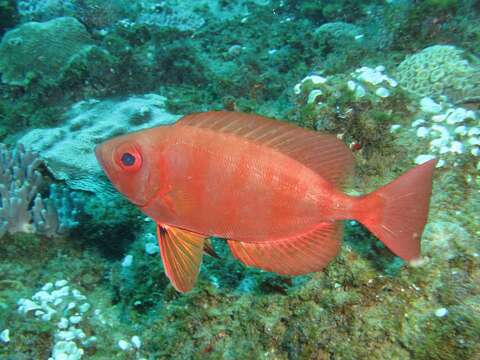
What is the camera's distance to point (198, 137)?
6.86 feet

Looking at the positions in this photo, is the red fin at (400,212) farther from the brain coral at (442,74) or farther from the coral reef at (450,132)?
the brain coral at (442,74)

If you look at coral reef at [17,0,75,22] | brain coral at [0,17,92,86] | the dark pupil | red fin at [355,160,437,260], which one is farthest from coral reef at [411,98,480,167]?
coral reef at [17,0,75,22]

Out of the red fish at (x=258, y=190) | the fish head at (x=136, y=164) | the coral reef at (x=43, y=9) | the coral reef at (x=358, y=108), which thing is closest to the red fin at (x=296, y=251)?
the red fish at (x=258, y=190)

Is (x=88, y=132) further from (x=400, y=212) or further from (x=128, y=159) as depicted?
(x=400, y=212)

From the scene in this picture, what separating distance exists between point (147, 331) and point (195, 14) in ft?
35.2

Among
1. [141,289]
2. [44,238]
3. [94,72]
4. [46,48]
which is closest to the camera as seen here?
[141,289]

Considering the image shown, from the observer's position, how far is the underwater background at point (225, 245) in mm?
2580

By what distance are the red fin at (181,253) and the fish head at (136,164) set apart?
0.83 ft

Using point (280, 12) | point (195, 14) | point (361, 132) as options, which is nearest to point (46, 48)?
point (195, 14)

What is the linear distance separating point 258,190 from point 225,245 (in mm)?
1597

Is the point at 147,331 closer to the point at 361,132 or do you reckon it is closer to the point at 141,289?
the point at 141,289

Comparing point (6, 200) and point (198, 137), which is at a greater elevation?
point (198, 137)

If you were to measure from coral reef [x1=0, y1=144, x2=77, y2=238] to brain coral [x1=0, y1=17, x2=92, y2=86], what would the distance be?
379 cm

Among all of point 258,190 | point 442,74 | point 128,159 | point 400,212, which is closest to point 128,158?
point 128,159
